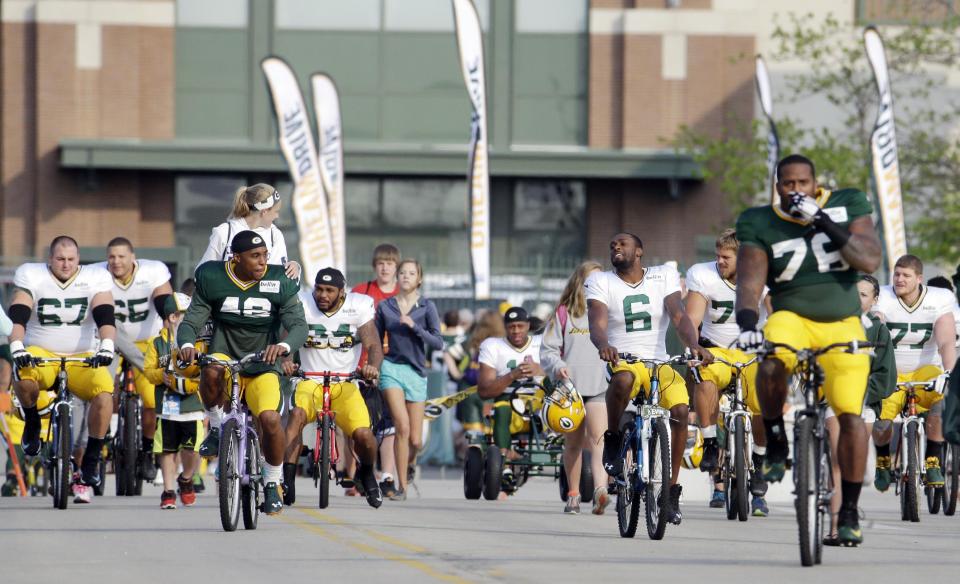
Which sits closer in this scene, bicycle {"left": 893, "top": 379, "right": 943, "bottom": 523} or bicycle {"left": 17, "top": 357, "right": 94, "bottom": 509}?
bicycle {"left": 17, "top": 357, "right": 94, "bottom": 509}

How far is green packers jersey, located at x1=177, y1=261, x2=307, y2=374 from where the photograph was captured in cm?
1240

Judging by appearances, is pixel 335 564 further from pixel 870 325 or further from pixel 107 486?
pixel 107 486

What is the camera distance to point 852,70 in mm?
35344

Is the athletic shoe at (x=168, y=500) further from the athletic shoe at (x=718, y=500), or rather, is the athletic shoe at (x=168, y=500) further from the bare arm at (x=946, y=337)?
the bare arm at (x=946, y=337)

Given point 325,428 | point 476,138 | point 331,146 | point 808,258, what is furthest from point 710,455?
point 331,146

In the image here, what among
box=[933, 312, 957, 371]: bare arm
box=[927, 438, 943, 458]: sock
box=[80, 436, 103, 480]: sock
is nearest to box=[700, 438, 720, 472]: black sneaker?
box=[927, 438, 943, 458]: sock

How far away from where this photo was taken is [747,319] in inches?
391

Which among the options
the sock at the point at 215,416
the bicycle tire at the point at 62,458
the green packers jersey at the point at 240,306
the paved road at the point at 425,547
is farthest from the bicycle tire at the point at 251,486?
the bicycle tire at the point at 62,458

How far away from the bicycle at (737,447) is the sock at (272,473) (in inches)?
128

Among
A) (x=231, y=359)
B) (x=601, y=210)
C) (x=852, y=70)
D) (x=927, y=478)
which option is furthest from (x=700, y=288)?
(x=601, y=210)

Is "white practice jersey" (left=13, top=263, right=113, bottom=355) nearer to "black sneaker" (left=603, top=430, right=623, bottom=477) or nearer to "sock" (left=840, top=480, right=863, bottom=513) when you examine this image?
"black sneaker" (left=603, top=430, right=623, bottom=477)

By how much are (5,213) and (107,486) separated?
19.8m

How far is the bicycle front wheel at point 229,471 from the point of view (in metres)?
11.9

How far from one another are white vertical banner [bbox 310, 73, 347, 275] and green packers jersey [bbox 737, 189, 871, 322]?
18879mm
